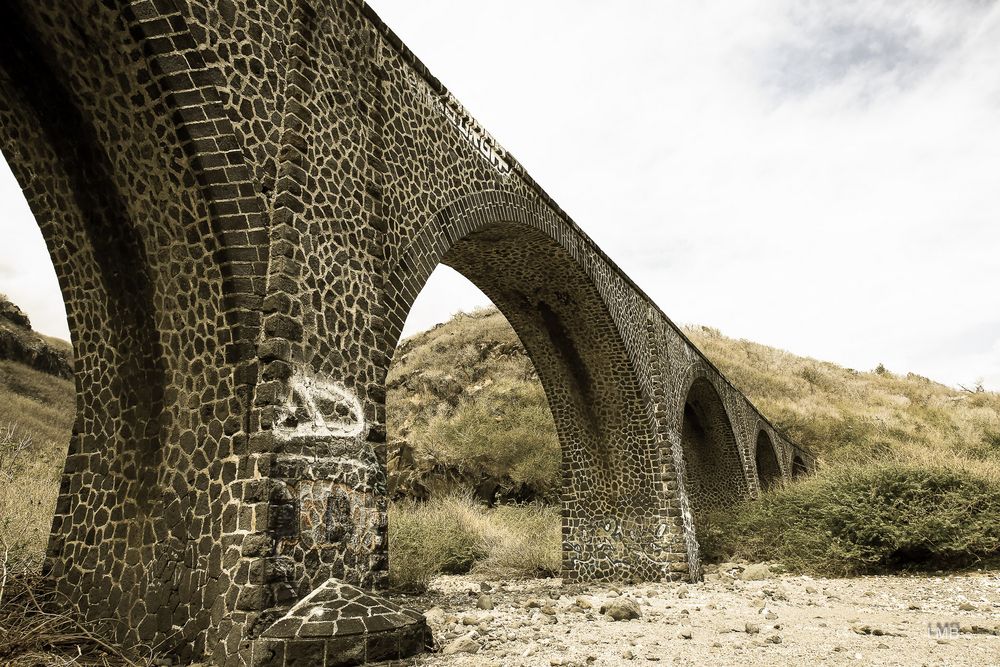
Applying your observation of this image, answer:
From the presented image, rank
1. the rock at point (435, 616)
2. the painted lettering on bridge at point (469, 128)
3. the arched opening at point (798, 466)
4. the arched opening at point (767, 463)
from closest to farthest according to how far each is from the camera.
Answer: the rock at point (435, 616) < the painted lettering on bridge at point (469, 128) < the arched opening at point (767, 463) < the arched opening at point (798, 466)

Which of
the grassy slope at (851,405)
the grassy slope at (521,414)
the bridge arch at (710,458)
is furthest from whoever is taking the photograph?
the grassy slope at (851,405)

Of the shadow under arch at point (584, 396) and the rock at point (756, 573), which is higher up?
the shadow under arch at point (584, 396)

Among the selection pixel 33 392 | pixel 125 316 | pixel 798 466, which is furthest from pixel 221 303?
pixel 33 392

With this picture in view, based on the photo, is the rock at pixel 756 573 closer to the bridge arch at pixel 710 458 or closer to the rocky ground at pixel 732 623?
the rocky ground at pixel 732 623

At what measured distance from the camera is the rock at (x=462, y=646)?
5337mm

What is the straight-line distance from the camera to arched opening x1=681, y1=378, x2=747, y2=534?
60.0 feet

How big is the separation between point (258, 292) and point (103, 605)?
2583 millimetres

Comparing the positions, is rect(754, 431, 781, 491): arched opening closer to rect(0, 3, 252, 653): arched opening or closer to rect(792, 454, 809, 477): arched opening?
rect(792, 454, 809, 477): arched opening

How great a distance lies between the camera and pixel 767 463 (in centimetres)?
2347

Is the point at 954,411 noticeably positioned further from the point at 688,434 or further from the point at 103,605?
the point at 103,605

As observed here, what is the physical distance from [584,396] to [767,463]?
1377 centimetres

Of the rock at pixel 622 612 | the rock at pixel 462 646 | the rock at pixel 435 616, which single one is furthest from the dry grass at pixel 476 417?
the rock at pixel 462 646

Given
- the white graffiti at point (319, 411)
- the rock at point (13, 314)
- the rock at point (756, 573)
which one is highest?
the rock at point (13, 314)

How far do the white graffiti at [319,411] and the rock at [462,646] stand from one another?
1.92 metres
